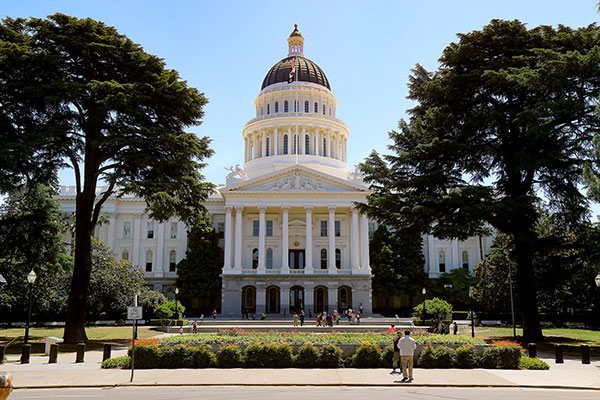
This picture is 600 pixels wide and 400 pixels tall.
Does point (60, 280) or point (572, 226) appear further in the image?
point (60, 280)

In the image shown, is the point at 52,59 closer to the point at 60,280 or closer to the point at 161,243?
the point at 60,280

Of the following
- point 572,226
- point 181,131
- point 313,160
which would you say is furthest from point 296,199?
point 572,226

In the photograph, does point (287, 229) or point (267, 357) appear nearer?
point (267, 357)

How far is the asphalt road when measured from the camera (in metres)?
13.1

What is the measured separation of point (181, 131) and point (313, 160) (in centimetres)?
4243

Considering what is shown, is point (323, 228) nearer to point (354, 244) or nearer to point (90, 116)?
point (354, 244)

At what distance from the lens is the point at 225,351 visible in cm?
1883

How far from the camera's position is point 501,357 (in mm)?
18734

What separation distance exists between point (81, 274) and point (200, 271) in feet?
105

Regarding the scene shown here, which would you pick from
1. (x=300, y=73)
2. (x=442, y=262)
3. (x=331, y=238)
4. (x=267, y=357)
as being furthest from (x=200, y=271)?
(x=267, y=357)

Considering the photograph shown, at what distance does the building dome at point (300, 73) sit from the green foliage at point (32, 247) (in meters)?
46.0

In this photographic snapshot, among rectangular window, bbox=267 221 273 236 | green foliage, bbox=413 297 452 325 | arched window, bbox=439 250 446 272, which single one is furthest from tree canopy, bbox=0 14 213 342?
arched window, bbox=439 250 446 272

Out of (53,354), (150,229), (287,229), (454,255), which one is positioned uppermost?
(150,229)

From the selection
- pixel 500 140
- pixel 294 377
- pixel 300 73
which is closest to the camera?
pixel 294 377
